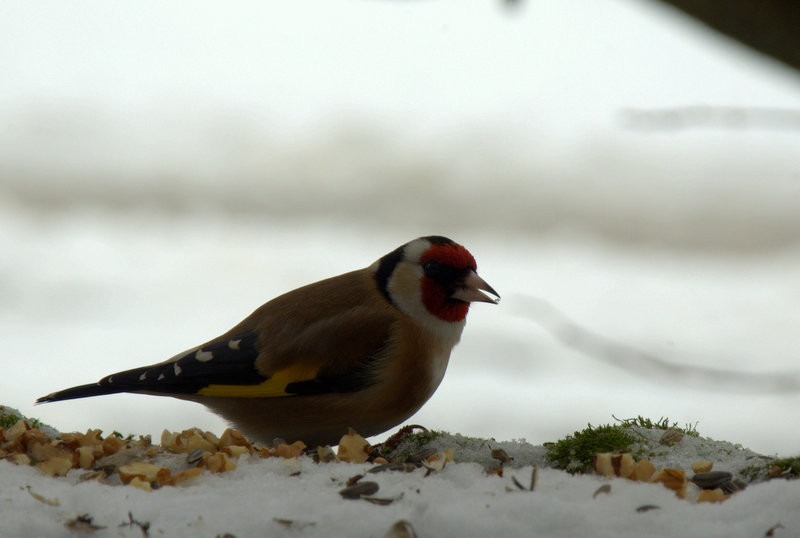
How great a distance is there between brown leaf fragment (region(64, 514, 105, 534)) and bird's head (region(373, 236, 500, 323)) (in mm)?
1599

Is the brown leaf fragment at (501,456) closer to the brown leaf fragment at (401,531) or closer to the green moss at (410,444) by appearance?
the green moss at (410,444)

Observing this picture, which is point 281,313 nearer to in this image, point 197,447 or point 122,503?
point 197,447

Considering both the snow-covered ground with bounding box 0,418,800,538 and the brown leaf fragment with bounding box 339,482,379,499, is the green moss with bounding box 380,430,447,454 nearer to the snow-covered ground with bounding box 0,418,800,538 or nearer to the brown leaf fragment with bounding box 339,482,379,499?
the snow-covered ground with bounding box 0,418,800,538

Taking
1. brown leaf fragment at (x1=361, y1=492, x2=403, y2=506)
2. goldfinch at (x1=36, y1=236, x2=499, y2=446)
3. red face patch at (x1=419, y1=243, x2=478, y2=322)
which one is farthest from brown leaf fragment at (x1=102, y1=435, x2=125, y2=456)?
red face patch at (x1=419, y1=243, x2=478, y2=322)

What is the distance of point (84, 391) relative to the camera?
314cm

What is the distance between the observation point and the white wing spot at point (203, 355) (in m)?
3.15

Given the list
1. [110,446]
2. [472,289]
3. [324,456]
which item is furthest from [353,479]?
[472,289]

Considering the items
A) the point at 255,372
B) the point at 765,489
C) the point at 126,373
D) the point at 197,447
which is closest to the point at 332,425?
the point at 255,372

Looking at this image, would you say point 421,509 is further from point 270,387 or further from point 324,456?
point 270,387

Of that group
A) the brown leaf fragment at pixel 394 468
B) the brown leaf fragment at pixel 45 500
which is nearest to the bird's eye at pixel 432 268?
the brown leaf fragment at pixel 394 468

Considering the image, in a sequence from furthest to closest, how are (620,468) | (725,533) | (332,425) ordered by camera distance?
(332,425) < (620,468) < (725,533)

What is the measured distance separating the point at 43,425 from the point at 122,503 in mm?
1388

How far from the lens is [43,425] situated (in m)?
3.22

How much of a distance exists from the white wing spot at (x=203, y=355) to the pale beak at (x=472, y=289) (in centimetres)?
89
